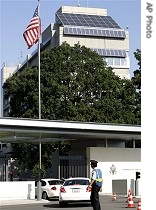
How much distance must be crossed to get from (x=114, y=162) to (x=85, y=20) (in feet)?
196

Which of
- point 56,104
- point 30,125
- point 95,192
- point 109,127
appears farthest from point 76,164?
point 95,192

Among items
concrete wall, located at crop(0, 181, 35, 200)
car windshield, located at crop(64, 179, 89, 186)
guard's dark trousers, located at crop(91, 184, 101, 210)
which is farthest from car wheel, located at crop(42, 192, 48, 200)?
guard's dark trousers, located at crop(91, 184, 101, 210)

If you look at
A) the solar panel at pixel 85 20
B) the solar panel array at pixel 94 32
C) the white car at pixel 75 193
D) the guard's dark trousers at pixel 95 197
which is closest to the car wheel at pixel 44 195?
the white car at pixel 75 193

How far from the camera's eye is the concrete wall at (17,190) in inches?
1044

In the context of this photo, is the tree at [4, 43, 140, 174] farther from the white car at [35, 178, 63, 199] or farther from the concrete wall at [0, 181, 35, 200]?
the white car at [35, 178, 63, 199]

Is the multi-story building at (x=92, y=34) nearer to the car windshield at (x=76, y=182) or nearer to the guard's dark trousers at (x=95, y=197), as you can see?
the car windshield at (x=76, y=182)

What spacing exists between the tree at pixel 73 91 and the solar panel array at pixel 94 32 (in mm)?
37619

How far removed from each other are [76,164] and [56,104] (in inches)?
490

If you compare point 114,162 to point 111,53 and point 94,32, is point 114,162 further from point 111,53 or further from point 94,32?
point 111,53

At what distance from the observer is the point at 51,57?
1896 inches

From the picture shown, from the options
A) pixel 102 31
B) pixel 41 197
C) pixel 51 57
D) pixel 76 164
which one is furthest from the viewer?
pixel 102 31

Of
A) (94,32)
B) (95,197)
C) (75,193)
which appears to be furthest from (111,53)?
(95,197)
